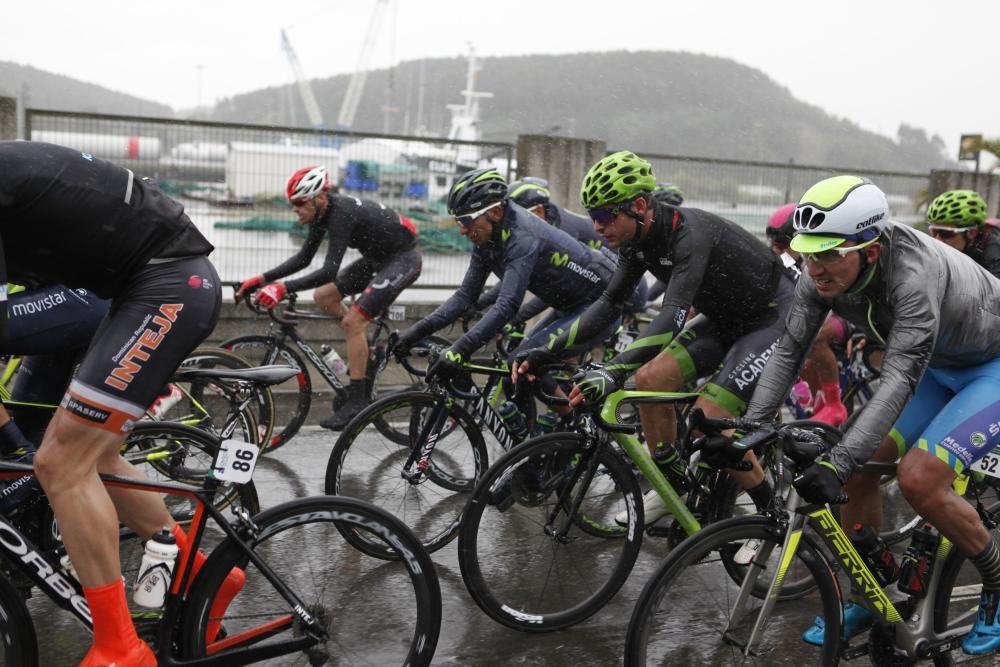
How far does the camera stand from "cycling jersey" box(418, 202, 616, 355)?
17.7ft

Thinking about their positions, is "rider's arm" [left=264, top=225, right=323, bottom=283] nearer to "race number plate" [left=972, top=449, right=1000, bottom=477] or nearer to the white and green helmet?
the white and green helmet

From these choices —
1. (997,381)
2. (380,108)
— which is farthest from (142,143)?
(380,108)

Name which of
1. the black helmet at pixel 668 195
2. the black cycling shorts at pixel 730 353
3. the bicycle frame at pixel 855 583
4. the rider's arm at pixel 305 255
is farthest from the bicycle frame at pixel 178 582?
the black helmet at pixel 668 195

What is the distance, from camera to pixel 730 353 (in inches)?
194

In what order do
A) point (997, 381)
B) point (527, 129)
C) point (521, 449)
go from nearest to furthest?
point (997, 381) < point (521, 449) < point (527, 129)

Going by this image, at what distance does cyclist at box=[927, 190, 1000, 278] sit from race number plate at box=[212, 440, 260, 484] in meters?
5.73

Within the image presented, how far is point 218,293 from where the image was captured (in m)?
3.34

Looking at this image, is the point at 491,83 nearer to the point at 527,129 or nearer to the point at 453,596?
the point at 527,129

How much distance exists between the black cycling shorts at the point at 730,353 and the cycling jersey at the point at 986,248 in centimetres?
270

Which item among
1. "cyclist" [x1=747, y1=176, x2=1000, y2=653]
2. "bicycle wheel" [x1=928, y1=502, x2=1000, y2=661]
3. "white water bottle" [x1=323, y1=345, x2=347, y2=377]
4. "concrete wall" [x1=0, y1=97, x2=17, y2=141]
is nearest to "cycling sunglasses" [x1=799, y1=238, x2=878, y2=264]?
"cyclist" [x1=747, y1=176, x2=1000, y2=653]

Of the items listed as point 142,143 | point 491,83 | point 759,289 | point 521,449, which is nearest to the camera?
point 521,449

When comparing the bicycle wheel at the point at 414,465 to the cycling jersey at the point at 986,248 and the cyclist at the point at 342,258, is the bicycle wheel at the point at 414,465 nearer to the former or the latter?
the cyclist at the point at 342,258

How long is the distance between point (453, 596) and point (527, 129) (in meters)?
90.4

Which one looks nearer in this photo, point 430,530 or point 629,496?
point 629,496
